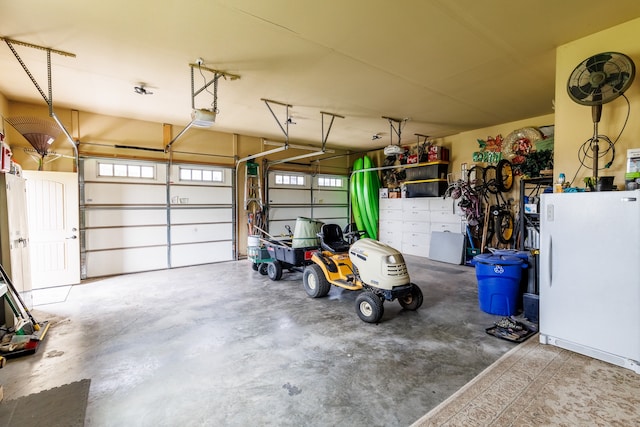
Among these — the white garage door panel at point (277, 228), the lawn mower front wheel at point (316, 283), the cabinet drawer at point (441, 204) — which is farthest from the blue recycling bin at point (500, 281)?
the white garage door panel at point (277, 228)

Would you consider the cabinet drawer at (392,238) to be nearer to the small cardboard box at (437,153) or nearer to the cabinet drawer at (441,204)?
Answer: the cabinet drawer at (441,204)

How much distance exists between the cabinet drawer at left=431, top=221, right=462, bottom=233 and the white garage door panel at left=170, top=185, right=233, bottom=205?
5194 mm

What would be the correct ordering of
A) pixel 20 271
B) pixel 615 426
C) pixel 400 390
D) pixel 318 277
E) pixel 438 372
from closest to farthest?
pixel 615 426
pixel 400 390
pixel 438 372
pixel 20 271
pixel 318 277

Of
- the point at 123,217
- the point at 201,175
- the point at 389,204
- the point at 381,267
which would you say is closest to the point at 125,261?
the point at 123,217

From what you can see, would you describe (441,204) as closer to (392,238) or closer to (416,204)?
(416,204)

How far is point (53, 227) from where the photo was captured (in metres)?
5.00

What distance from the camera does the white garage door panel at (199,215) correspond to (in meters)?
6.50

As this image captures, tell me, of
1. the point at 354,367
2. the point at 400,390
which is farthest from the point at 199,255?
the point at 400,390

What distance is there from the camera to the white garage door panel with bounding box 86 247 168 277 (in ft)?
18.5

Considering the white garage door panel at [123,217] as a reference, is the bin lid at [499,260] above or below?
below

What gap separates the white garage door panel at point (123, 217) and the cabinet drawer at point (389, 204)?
5.85 meters

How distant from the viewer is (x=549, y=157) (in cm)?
477

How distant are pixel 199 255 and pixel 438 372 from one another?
5853mm

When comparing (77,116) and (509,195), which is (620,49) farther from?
(77,116)
